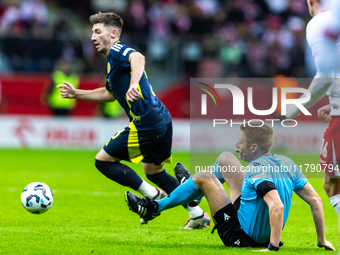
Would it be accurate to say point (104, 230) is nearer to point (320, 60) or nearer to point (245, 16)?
point (320, 60)

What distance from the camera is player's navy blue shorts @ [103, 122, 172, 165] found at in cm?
575

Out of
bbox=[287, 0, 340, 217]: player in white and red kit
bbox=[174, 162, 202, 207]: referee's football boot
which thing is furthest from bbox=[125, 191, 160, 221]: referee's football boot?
bbox=[287, 0, 340, 217]: player in white and red kit

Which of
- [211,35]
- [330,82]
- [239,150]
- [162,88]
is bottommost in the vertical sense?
[162,88]

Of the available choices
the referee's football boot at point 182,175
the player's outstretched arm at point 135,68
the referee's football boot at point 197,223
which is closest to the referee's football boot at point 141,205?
the referee's football boot at point 182,175

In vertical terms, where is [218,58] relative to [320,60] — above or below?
below

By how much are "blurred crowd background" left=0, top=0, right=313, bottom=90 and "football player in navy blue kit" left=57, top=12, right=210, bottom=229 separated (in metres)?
10.2

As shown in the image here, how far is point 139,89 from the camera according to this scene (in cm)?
580

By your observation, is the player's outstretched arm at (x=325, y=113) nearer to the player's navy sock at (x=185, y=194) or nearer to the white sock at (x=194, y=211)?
the player's navy sock at (x=185, y=194)

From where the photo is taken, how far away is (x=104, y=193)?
8.72 meters

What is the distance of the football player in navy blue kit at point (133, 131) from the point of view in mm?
5770

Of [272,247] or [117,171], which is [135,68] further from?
[272,247]

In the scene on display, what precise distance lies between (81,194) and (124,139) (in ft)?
9.54

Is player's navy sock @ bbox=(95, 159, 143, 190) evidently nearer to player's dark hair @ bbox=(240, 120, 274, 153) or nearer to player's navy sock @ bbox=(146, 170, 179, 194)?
player's navy sock @ bbox=(146, 170, 179, 194)

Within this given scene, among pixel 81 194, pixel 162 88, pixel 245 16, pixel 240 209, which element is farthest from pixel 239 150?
pixel 245 16
